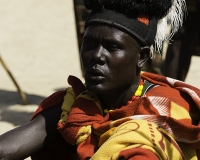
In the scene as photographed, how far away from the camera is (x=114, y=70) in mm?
2967

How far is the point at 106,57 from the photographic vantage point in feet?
9.68

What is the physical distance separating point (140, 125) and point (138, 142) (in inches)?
4.4

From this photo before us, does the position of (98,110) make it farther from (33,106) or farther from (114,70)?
(33,106)

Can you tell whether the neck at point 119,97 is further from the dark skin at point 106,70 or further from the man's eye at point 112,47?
the man's eye at point 112,47

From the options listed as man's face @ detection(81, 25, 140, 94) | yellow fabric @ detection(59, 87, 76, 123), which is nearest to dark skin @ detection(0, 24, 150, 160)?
man's face @ detection(81, 25, 140, 94)

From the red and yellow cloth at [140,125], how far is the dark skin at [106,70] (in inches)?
3.7

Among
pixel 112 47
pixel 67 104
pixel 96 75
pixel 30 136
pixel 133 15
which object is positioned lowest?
pixel 30 136

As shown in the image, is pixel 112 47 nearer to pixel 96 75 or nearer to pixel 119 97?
pixel 96 75

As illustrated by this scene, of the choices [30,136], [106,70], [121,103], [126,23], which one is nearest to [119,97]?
[121,103]

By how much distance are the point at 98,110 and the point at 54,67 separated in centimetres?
486

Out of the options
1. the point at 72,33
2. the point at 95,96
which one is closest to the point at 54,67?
the point at 72,33

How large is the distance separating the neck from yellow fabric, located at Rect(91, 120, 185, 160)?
9.5 inches

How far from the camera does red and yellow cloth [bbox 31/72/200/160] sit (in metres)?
2.78

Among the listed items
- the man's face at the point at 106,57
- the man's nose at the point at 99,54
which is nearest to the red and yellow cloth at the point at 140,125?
the man's face at the point at 106,57
